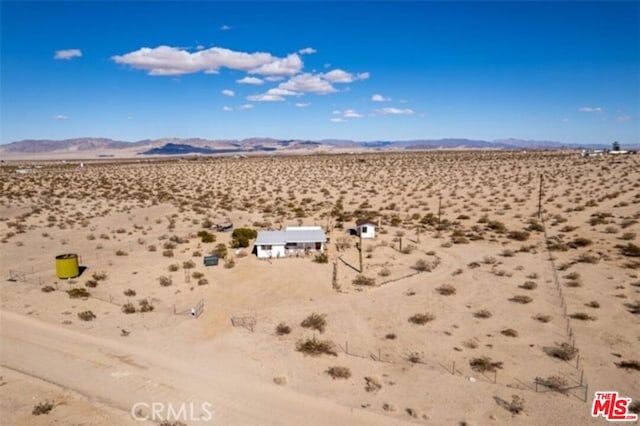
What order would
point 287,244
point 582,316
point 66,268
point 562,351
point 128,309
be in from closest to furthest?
1. point 562,351
2. point 582,316
3. point 128,309
4. point 66,268
5. point 287,244

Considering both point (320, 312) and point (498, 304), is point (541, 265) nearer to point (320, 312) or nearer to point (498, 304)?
point (498, 304)

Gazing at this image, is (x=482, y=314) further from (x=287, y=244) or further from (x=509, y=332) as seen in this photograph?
(x=287, y=244)

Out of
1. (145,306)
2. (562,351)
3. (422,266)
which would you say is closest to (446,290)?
(422,266)

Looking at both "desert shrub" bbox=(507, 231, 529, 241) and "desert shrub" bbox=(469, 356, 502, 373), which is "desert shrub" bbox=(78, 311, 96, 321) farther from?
"desert shrub" bbox=(507, 231, 529, 241)

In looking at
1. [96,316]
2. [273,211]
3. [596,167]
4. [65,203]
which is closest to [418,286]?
[96,316]

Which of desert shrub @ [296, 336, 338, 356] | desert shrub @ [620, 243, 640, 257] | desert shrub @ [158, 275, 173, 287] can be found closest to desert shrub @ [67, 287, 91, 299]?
desert shrub @ [158, 275, 173, 287]

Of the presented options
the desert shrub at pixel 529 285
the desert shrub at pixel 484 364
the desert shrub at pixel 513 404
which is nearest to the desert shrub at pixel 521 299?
the desert shrub at pixel 529 285
